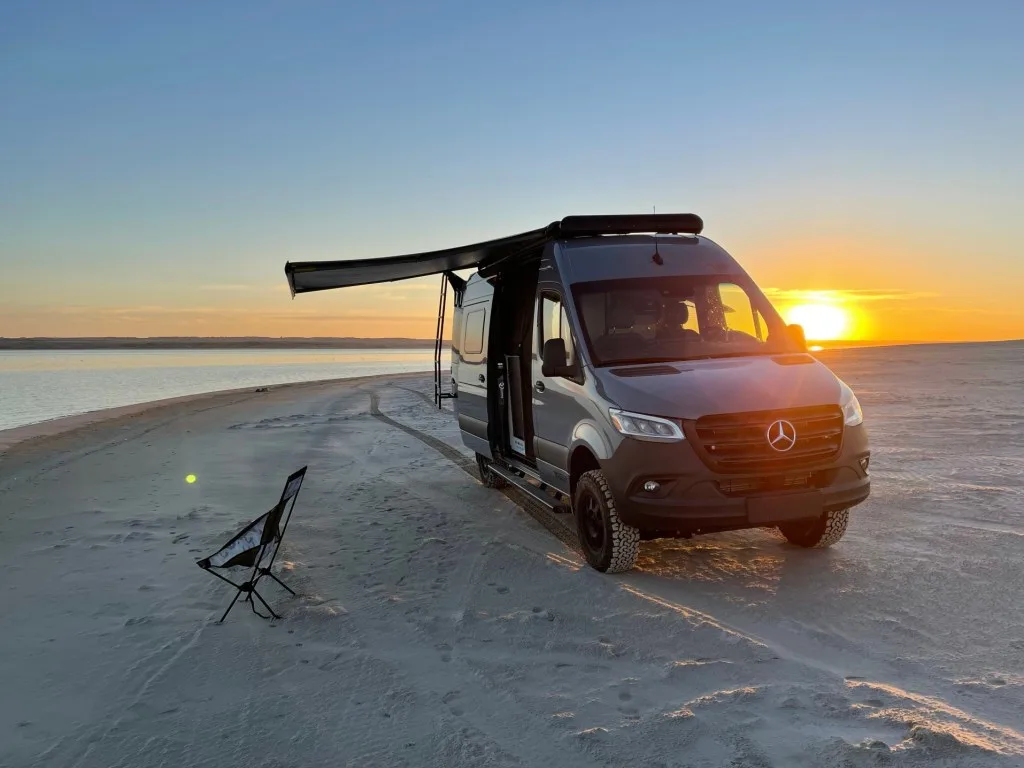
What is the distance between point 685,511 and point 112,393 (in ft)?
110

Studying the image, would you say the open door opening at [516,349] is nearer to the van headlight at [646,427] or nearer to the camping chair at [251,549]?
the van headlight at [646,427]

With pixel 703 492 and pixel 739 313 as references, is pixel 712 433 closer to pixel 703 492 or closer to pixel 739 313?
pixel 703 492

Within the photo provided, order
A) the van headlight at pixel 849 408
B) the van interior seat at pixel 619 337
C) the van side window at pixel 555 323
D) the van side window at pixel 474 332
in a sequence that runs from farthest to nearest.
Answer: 1. the van side window at pixel 474 332
2. the van side window at pixel 555 323
3. the van interior seat at pixel 619 337
4. the van headlight at pixel 849 408

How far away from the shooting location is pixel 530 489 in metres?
7.46

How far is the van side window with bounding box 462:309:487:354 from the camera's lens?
9.16 m

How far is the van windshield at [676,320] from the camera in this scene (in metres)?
6.28

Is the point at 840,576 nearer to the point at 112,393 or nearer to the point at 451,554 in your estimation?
the point at 451,554

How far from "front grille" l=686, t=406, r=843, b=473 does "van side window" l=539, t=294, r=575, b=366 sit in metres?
1.46

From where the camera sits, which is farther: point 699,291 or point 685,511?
point 699,291

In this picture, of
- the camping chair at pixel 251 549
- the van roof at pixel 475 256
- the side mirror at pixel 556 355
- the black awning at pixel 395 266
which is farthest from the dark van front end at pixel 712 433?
the camping chair at pixel 251 549

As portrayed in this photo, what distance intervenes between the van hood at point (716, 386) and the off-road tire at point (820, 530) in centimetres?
112

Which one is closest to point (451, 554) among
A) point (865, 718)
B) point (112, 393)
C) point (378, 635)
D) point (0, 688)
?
point (378, 635)

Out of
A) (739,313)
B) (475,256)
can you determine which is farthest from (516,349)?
(739,313)

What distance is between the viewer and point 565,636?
4.66 meters
